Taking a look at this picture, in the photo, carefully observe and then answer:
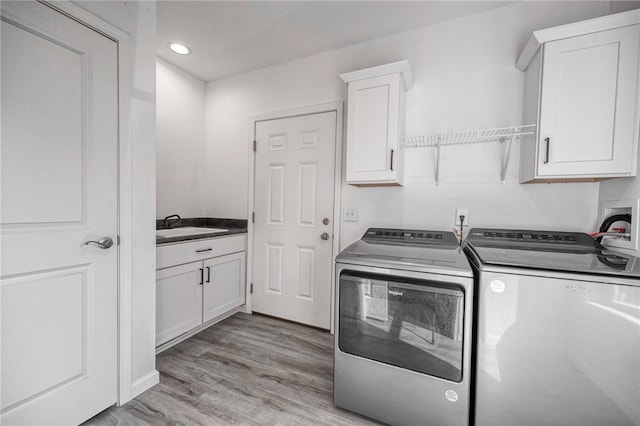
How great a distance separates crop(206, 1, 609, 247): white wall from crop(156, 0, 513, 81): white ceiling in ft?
Result: 0.38

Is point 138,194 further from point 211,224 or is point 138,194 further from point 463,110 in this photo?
point 463,110

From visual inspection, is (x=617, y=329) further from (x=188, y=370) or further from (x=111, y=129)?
(x=111, y=129)

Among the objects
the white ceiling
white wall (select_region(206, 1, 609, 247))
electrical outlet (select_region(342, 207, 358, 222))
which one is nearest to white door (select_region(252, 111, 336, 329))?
electrical outlet (select_region(342, 207, 358, 222))

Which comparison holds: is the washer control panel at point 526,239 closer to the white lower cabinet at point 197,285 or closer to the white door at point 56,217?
the white lower cabinet at point 197,285

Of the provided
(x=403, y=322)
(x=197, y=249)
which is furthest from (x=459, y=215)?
(x=197, y=249)

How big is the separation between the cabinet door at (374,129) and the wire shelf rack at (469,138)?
0.24 meters

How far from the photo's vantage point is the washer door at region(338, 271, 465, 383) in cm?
122

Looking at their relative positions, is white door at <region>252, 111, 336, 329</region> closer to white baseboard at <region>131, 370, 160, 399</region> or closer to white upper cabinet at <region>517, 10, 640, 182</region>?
white baseboard at <region>131, 370, 160, 399</region>

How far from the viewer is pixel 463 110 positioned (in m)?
1.88

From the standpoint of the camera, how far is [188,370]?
178 cm

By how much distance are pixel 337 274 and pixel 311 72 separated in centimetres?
193

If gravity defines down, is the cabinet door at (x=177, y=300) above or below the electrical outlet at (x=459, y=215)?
below

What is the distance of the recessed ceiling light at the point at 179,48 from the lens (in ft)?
7.39

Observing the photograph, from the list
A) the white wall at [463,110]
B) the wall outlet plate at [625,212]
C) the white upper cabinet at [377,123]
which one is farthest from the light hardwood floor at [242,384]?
the wall outlet plate at [625,212]
